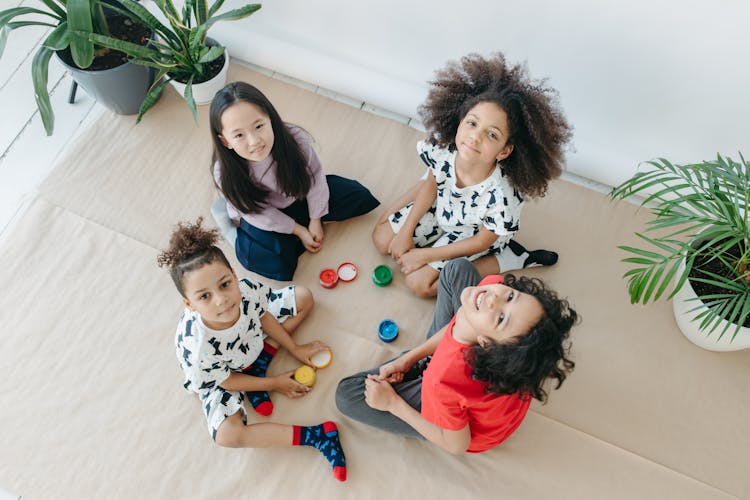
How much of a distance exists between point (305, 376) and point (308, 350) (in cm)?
8

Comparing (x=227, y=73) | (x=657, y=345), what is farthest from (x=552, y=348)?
(x=227, y=73)

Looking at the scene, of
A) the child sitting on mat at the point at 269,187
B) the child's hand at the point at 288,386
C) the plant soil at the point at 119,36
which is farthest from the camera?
the plant soil at the point at 119,36

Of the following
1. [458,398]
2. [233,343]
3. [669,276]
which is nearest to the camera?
[458,398]

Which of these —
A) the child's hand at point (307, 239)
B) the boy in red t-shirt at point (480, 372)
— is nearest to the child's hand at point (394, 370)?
the boy in red t-shirt at point (480, 372)

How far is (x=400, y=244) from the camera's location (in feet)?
6.49

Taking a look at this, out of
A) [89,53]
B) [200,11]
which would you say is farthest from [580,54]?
[89,53]

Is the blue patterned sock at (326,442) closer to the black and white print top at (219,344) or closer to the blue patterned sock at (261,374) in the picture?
the blue patterned sock at (261,374)

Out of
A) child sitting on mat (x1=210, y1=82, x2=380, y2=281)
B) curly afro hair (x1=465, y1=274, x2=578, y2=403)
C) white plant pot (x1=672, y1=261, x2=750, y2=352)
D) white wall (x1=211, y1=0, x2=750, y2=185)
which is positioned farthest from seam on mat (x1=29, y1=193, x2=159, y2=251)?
white plant pot (x1=672, y1=261, x2=750, y2=352)

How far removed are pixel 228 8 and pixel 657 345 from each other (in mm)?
2023

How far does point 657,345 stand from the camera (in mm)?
1915

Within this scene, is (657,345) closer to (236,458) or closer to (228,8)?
(236,458)

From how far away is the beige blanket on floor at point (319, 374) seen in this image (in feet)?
5.65

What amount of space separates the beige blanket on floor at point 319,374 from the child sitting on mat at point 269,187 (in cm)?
11

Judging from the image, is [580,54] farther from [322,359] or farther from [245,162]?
[322,359]
